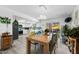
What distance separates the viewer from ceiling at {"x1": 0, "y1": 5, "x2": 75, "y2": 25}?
2666 mm

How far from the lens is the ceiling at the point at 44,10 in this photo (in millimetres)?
2666

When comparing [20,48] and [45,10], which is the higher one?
[45,10]

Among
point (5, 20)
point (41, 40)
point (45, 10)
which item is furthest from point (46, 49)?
point (5, 20)

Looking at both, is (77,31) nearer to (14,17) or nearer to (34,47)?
(34,47)

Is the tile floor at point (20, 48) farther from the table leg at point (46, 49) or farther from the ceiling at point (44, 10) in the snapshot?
the ceiling at point (44, 10)

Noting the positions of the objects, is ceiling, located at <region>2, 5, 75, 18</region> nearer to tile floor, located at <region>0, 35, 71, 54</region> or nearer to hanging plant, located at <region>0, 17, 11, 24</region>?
hanging plant, located at <region>0, 17, 11, 24</region>

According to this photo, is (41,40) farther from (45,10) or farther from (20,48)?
(45,10)

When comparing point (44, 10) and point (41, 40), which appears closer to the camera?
point (44, 10)

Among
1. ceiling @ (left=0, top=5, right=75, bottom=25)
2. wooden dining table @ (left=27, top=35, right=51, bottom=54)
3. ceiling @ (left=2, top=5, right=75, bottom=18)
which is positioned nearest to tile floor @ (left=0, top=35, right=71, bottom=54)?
wooden dining table @ (left=27, top=35, right=51, bottom=54)

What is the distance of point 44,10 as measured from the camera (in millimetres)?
2689

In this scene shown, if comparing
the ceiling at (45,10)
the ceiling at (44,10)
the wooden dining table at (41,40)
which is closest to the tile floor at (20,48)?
the wooden dining table at (41,40)

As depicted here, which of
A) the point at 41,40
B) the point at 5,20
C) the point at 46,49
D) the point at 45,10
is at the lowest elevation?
the point at 46,49
